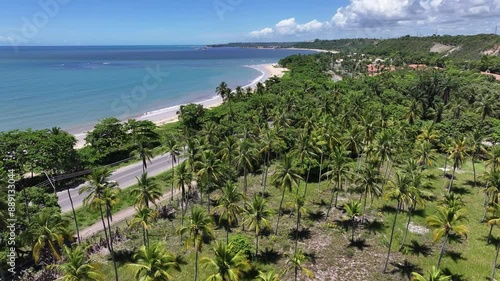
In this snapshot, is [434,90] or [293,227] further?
[434,90]

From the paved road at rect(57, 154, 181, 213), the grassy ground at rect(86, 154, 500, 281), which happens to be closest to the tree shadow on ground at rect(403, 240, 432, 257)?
the grassy ground at rect(86, 154, 500, 281)

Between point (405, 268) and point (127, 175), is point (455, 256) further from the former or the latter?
point (127, 175)

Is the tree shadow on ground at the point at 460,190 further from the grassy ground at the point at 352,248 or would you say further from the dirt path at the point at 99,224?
the dirt path at the point at 99,224

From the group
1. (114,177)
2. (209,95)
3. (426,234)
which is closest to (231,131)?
(114,177)

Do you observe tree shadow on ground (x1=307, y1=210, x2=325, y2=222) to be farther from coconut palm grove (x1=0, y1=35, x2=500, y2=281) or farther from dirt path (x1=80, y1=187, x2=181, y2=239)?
dirt path (x1=80, y1=187, x2=181, y2=239)

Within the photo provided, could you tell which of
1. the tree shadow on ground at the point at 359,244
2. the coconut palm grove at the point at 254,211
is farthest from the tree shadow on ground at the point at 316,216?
the tree shadow on ground at the point at 359,244

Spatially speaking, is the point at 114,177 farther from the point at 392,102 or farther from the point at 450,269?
the point at 392,102

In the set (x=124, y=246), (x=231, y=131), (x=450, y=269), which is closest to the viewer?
(x=450, y=269)
